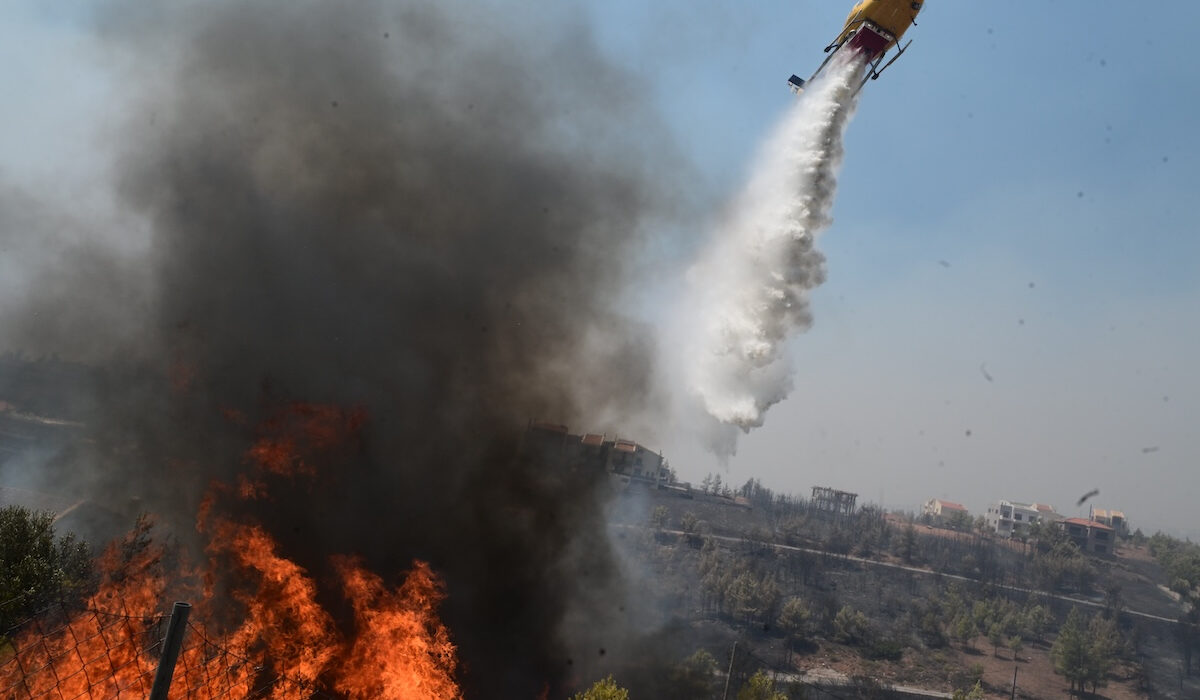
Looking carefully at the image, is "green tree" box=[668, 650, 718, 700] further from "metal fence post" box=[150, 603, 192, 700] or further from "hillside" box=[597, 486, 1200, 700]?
"metal fence post" box=[150, 603, 192, 700]

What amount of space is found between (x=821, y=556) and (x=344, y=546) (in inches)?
2821

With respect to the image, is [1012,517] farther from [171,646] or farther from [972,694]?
[171,646]

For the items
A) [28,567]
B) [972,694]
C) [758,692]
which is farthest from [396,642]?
[972,694]

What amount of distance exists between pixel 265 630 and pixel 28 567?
1249cm

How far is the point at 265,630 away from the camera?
19.5 m

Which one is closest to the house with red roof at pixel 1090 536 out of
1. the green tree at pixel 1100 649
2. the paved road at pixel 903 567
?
the paved road at pixel 903 567

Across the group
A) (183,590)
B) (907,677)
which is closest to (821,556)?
(907,677)

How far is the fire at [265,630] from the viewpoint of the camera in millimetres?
17844

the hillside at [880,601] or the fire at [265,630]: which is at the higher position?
the hillside at [880,601]

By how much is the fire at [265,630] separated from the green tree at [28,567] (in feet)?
5.37

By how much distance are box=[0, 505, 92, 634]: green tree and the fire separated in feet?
5.37

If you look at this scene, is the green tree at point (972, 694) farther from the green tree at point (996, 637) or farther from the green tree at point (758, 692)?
the green tree at point (758, 692)

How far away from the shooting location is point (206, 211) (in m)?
24.0

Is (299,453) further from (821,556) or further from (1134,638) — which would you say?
(1134,638)
